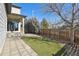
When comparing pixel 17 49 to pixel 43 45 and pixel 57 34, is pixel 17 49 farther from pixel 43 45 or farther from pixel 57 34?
pixel 57 34

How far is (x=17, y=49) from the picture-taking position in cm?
597

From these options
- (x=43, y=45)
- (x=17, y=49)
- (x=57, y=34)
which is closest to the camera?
(x=17, y=49)

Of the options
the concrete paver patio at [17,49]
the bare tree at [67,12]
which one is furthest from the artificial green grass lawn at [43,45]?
the bare tree at [67,12]

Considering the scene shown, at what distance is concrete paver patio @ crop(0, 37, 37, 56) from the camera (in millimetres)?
5326

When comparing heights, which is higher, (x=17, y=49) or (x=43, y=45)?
(x=43, y=45)

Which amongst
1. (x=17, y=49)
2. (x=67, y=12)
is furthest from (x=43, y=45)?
(x=67, y=12)

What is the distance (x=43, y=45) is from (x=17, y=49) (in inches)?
37.0

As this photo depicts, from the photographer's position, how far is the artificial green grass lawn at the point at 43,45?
18.9 ft

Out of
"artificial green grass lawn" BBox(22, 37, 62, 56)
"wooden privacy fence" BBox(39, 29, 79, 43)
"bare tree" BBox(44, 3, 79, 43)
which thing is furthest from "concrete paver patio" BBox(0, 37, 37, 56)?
"bare tree" BBox(44, 3, 79, 43)

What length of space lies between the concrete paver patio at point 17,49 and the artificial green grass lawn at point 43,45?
181 mm

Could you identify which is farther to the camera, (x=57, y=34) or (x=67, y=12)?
(x=57, y=34)

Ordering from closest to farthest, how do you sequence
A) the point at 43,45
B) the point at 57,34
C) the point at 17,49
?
1. the point at 17,49
2. the point at 43,45
3. the point at 57,34

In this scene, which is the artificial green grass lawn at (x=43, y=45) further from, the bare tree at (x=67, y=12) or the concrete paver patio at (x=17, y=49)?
the bare tree at (x=67, y=12)

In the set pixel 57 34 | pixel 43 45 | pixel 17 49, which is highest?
pixel 57 34
